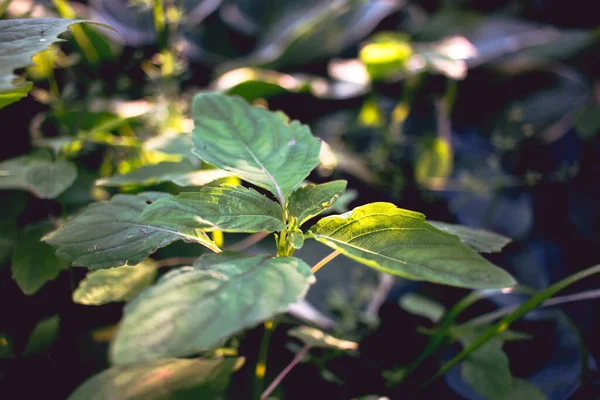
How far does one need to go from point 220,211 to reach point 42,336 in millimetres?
413

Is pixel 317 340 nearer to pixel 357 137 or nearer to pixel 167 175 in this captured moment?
pixel 167 175

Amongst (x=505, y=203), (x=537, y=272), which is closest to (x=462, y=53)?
(x=505, y=203)

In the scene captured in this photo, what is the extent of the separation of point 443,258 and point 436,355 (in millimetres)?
492

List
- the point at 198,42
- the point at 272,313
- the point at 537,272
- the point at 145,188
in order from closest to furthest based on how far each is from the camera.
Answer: the point at 272,313, the point at 145,188, the point at 537,272, the point at 198,42

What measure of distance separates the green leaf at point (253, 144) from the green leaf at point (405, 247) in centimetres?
9

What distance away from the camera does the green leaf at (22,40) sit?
1.51ft

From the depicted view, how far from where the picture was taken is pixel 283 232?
531 mm

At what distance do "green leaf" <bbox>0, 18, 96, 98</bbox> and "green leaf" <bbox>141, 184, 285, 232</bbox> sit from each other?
21cm

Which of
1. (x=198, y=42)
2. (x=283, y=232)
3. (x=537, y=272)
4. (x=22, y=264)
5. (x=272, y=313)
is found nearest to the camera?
(x=272, y=313)

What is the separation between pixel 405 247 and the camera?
1.47 ft

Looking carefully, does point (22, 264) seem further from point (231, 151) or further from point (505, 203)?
point (505, 203)

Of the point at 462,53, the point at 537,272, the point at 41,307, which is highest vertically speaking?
the point at 462,53

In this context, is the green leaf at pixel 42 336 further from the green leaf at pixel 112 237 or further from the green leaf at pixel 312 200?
the green leaf at pixel 312 200

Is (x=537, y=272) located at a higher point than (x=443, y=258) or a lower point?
lower
